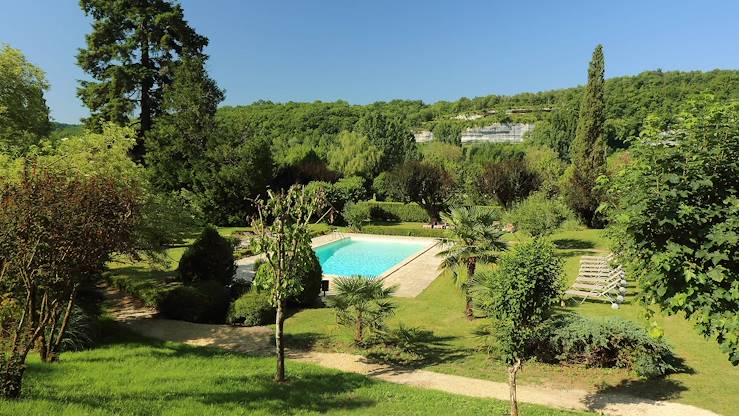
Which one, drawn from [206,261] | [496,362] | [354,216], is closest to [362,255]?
[354,216]

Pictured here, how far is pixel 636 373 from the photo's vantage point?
9914 mm

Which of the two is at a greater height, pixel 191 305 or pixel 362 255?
pixel 191 305

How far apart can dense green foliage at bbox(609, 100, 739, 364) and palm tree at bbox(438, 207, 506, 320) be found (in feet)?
29.3

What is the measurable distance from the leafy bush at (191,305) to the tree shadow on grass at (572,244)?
2034cm

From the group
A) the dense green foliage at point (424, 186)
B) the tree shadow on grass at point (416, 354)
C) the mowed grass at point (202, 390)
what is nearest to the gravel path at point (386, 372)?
the tree shadow on grass at point (416, 354)

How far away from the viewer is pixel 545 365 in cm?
1065

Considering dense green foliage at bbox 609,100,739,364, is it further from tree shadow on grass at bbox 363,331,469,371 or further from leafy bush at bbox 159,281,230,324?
leafy bush at bbox 159,281,230,324

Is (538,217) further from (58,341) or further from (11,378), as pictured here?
(11,378)

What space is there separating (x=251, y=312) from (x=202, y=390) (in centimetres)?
596

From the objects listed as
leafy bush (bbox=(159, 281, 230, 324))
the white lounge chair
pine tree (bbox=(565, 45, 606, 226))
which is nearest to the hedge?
pine tree (bbox=(565, 45, 606, 226))

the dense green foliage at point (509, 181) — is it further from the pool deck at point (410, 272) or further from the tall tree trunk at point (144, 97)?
the tall tree trunk at point (144, 97)

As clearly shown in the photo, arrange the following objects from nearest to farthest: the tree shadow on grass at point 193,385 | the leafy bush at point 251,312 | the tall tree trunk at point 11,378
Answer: the tall tree trunk at point 11,378, the tree shadow on grass at point 193,385, the leafy bush at point 251,312

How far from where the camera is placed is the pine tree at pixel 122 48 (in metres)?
29.3

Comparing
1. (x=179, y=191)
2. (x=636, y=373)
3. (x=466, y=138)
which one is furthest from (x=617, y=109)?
(x=636, y=373)
